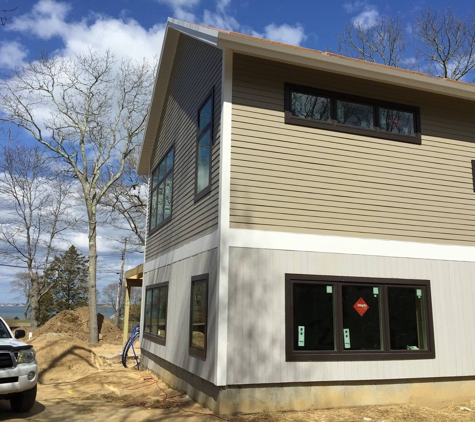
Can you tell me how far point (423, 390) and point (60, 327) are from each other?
2683 cm

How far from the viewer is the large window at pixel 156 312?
11446 millimetres

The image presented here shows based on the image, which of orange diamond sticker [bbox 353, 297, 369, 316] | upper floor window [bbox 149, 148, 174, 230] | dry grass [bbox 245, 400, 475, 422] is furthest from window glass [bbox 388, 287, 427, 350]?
upper floor window [bbox 149, 148, 174, 230]

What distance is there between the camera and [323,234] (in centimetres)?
810

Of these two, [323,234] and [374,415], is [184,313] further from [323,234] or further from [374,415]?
[374,415]

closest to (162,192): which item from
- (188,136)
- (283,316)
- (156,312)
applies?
(188,136)

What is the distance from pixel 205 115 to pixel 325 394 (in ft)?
Answer: 18.4

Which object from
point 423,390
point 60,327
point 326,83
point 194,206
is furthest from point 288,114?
point 60,327

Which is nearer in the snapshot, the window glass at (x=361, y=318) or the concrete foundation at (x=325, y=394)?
the concrete foundation at (x=325, y=394)

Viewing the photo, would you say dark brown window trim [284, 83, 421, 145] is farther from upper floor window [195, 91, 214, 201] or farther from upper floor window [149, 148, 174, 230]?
upper floor window [149, 148, 174, 230]

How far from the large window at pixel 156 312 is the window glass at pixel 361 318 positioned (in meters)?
4.92

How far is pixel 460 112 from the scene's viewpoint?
383 inches

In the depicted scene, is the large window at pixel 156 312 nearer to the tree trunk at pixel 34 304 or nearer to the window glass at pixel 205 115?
the window glass at pixel 205 115

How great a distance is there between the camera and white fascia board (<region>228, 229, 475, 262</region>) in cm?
768

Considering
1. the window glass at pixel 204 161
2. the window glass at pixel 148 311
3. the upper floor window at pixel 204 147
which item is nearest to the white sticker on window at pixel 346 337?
the upper floor window at pixel 204 147
